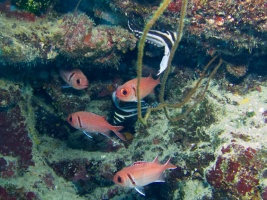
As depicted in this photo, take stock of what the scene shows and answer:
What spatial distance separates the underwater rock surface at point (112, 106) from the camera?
3783 millimetres

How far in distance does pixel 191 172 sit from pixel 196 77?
2120mm

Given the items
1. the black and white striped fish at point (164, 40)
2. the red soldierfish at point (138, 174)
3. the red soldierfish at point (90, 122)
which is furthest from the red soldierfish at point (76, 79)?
the red soldierfish at point (138, 174)

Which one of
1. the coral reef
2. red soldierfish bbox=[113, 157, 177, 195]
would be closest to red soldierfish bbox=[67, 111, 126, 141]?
red soldierfish bbox=[113, 157, 177, 195]

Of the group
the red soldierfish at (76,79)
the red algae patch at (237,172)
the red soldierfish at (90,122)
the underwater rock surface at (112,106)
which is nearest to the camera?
the red algae patch at (237,172)

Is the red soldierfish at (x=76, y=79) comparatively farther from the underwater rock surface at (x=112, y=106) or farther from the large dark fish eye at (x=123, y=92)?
the large dark fish eye at (x=123, y=92)

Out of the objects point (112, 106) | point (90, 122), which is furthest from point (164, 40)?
point (112, 106)

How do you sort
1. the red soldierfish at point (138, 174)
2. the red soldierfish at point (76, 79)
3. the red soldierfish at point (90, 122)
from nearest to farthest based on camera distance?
the red soldierfish at point (138, 174) → the red soldierfish at point (90, 122) → the red soldierfish at point (76, 79)

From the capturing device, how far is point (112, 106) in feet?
19.2

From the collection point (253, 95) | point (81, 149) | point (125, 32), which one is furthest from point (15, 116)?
point (253, 95)

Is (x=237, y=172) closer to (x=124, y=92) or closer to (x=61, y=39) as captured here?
(x=124, y=92)

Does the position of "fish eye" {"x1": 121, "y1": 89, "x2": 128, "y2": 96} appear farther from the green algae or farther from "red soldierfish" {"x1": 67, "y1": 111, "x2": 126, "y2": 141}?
the green algae

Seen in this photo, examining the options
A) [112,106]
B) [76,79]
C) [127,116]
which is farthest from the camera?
[112,106]

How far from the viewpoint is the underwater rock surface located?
378 cm

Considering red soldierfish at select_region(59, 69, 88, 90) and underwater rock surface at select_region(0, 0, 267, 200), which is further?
red soldierfish at select_region(59, 69, 88, 90)
